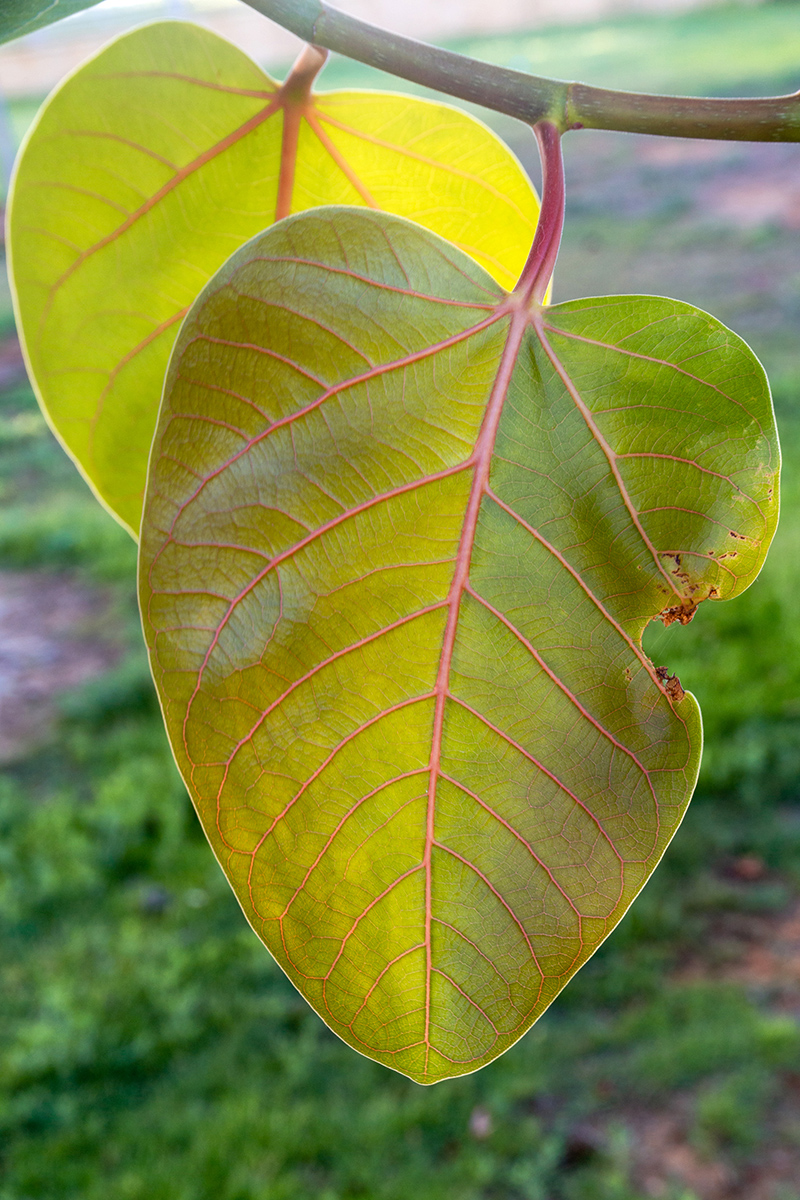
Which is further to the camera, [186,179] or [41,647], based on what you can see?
[41,647]

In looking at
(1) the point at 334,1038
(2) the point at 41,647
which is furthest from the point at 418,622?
(2) the point at 41,647

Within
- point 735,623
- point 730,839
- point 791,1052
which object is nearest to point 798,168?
point 735,623

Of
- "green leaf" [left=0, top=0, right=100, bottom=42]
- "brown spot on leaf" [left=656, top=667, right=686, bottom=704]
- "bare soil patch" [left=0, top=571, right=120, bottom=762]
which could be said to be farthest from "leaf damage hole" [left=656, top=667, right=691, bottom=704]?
"bare soil patch" [left=0, top=571, right=120, bottom=762]

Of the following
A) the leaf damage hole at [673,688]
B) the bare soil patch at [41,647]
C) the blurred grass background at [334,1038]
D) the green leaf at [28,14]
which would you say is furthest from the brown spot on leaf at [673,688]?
the bare soil patch at [41,647]

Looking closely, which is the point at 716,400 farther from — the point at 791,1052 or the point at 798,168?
the point at 798,168

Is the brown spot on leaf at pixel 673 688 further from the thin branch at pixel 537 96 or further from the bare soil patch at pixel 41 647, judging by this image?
the bare soil patch at pixel 41 647

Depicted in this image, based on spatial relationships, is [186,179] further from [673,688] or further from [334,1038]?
[334,1038]

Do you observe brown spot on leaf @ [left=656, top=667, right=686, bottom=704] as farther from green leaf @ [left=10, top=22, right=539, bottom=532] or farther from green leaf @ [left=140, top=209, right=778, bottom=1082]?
green leaf @ [left=10, top=22, right=539, bottom=532]
